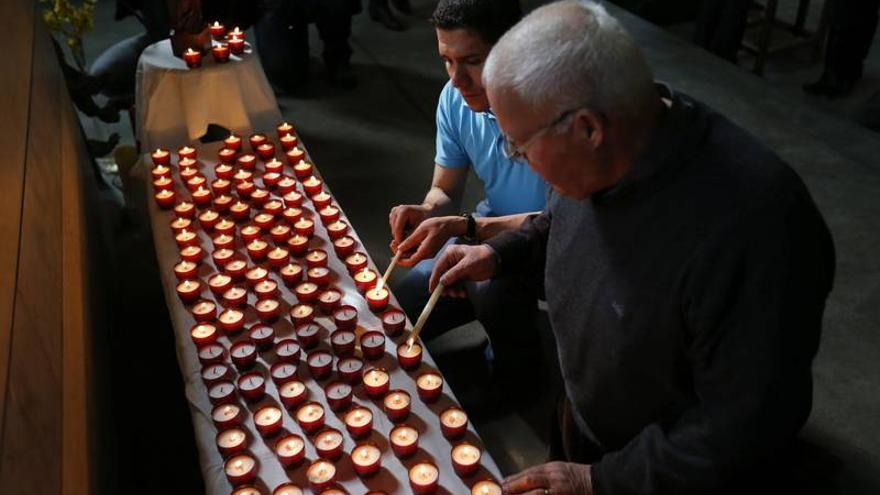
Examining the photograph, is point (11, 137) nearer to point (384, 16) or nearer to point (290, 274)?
point (290, 274)

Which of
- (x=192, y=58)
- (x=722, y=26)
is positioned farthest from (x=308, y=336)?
(x=722, y=26)

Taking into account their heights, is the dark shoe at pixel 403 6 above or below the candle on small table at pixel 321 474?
below

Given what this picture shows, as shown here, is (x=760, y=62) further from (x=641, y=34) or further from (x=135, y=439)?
(x=135, y=439)

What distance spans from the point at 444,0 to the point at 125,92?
8.79ft

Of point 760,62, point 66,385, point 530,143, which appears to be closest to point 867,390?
point 530,143

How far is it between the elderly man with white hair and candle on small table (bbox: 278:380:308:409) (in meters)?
0.74

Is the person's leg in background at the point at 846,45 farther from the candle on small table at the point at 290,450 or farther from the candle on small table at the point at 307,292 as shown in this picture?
the candle on small table at the point at 290,450

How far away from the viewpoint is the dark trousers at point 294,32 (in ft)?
16.3

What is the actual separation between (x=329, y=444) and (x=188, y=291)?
28.8 inches

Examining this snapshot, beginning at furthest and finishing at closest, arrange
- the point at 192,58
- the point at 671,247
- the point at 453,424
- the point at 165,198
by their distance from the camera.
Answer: the point at 192,58
the point at 165,198
the point at 453,424
the point at 671,247

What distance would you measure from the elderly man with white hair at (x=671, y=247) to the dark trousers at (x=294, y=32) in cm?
407

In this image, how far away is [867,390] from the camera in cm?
262

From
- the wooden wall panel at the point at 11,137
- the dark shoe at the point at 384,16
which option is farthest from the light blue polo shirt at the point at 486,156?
the dark shoe at the point at 384,16

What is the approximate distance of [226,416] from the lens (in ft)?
5.47
